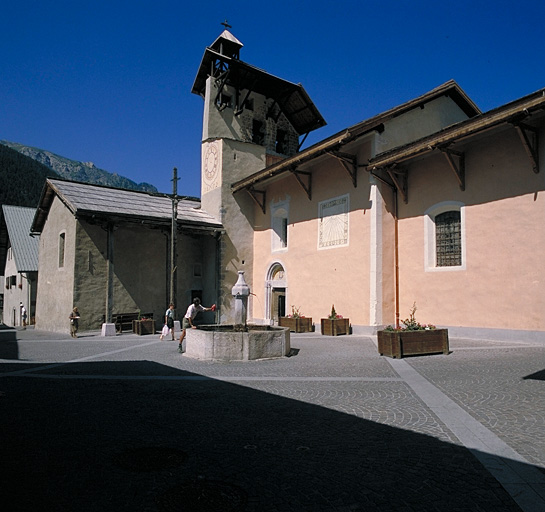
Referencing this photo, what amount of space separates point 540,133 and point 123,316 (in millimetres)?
16422

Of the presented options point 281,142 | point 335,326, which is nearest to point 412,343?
point 335,326

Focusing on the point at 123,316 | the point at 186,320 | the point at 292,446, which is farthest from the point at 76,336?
Answer: the point at 292,446

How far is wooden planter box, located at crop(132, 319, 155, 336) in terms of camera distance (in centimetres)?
1785

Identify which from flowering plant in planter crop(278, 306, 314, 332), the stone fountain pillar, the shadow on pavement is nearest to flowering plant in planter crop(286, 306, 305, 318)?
flowering plant in planter crop(278, 306, 314, 332)

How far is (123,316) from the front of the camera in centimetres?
1889

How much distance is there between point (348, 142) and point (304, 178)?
4181mm

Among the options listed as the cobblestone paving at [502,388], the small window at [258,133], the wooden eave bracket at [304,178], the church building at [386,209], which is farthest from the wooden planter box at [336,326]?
the small window at [258,133]

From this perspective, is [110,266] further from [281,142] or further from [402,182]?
[281,142]

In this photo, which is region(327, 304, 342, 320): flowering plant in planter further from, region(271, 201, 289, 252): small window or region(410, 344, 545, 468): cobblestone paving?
region(410, 344, 545, 468): cobblestone paving

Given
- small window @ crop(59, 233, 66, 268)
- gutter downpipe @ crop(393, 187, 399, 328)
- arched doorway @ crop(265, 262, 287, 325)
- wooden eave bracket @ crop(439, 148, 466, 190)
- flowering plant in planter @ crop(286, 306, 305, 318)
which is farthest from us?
arched doorway @ crop(265, 262, 287, 325)

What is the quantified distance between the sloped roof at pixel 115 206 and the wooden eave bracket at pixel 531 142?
40.3 feet

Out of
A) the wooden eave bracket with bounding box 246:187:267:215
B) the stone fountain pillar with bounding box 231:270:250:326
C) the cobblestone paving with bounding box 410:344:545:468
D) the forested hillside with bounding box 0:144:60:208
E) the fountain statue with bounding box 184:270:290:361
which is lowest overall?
the cobblestone paving with bounding box 410:344:545:468

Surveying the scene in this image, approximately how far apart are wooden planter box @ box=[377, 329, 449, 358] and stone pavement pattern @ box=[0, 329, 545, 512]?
0.89m

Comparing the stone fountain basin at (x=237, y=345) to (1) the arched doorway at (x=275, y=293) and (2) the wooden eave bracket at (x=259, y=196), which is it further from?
(2) the wooden eave bracket at (x=259, y=196)
